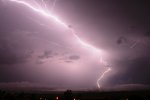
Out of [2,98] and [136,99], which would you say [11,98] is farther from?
[136,99]

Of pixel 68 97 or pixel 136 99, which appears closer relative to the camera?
pixel 136 99

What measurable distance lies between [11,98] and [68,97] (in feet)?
57.4

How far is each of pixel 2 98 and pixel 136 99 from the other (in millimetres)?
32662

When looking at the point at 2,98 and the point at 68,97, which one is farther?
the point at 68,97

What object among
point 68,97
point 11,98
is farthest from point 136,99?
point 11,98

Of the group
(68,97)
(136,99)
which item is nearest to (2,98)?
(68,97)

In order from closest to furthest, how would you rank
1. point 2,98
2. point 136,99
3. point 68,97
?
1. point 2,98
2. point 136,99
3. point 68,97

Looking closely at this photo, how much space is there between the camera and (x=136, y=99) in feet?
215

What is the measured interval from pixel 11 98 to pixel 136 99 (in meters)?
30.7

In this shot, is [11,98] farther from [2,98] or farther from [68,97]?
[68,97]

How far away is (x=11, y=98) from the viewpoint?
5997 centimetres

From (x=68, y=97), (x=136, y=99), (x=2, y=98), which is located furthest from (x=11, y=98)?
(x=136, y=99)

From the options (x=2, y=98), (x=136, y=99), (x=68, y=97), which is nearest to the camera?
(x=2, y=98)

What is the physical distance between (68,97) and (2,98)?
19.4 m
